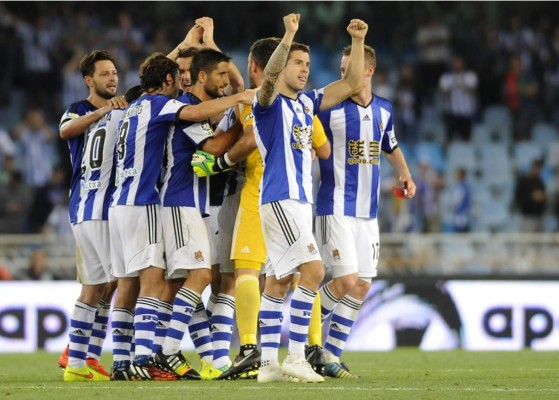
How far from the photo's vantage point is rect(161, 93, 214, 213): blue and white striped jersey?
9.83m

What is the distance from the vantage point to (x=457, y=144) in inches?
871

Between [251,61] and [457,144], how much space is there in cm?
1303

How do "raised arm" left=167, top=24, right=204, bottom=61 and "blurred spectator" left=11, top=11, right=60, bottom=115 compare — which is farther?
"blurred spectator" left=11, top=11, right=60, bottom=115

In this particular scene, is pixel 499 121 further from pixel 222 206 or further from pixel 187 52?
pixel 222 206

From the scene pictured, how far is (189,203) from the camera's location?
32.2 ft

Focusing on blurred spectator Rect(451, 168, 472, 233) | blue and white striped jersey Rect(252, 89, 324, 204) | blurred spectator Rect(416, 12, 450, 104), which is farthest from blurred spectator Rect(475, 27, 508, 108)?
blue and white striped jersey Rect(252, 89, 324, 204)

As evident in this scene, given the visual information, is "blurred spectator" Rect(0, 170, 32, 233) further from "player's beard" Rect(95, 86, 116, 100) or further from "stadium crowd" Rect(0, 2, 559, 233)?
"player's beard" Rect(95, 86, 116, 100)

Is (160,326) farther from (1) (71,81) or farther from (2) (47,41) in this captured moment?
(2) (47,41)

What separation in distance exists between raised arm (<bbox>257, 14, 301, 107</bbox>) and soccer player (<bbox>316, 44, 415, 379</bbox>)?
1.41 m

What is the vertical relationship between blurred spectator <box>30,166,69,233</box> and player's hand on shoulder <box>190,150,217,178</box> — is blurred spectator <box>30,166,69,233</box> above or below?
below

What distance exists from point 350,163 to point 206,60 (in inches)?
58.3

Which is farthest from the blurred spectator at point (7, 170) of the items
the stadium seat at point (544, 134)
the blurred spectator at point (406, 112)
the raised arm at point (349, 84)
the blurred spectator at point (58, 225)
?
the raised arm at point (349, 84)

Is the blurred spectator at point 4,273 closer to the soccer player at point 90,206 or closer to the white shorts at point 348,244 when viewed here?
the soccer player at point 90,206

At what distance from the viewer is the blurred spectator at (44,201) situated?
19.4m
